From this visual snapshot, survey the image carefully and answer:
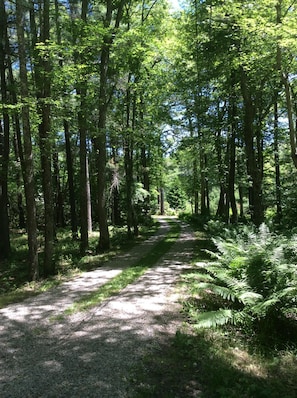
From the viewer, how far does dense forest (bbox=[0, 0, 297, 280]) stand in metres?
10.5

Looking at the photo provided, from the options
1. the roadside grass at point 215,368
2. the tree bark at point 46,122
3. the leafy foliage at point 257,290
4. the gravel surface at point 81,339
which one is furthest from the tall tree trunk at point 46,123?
the roadside grass at point 215,368

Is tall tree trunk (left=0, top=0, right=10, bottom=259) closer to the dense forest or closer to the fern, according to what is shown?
the dense forest

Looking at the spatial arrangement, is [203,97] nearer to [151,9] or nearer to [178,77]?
[178,77]

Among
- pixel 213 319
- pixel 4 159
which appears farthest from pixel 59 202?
pixel 213 319

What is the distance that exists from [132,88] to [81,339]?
1453 centimetres

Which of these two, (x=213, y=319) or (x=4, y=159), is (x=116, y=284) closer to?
(x=213, y=319)

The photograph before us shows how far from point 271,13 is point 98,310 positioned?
1070 centimetres

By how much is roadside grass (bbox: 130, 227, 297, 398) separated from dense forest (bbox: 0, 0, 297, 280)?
6.68 meters

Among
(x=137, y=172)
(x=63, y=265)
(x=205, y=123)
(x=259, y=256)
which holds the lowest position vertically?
(x=63, y=265)

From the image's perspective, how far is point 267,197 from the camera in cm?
2141

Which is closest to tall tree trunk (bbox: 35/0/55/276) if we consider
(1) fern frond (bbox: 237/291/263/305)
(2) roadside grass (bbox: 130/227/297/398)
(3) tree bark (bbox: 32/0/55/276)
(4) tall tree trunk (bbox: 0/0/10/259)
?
(3) tree bark (bbox: 32/0/55/276)

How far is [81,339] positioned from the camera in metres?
5.14

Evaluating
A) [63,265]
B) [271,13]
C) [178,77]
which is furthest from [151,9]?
[63,265]

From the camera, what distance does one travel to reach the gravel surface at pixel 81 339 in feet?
A: 12.7
